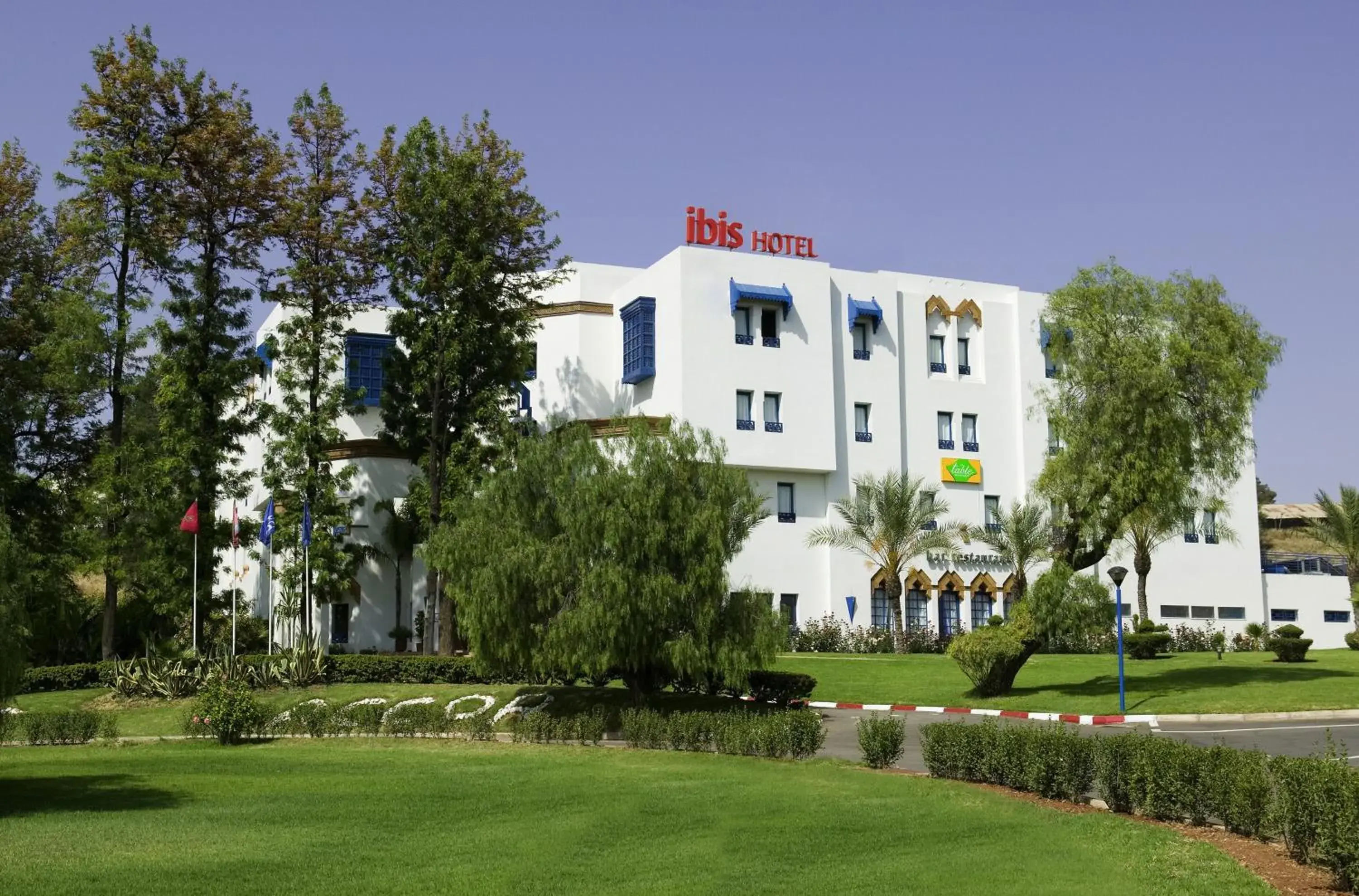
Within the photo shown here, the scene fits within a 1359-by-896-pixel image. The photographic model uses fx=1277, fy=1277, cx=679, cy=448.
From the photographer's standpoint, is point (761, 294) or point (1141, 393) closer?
point (1141, 393)

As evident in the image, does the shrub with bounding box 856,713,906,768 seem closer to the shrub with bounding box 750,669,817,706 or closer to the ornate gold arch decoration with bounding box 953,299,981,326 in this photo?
the shrub with bounding box 750,669,817,706

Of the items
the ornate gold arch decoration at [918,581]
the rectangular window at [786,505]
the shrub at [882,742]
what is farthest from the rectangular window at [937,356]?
the shrub at [882,742]

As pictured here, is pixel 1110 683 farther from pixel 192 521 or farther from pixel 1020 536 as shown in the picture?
pixel 192 521

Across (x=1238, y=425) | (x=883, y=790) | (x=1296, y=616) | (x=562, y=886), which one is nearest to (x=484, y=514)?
(x=883, y=790)

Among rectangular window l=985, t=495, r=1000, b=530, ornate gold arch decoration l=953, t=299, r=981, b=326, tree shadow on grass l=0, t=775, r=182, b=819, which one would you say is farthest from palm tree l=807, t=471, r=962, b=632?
tree shadow on grass l=0, t=775, r=182, b=819

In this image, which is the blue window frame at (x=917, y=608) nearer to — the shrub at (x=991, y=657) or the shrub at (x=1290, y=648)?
the shrub at (x=1290, y=648)

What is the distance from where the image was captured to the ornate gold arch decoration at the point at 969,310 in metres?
50.8

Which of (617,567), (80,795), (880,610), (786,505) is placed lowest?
(80,795)

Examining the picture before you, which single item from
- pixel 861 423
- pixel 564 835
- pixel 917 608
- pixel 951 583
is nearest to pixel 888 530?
pixel 917 608

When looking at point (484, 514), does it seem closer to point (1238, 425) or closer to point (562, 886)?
point (562, 886)

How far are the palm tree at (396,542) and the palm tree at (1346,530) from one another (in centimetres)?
4283

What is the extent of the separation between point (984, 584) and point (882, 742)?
104 feet

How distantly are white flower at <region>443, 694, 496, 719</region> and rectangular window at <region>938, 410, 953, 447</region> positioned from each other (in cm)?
2640

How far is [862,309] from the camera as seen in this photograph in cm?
4831
